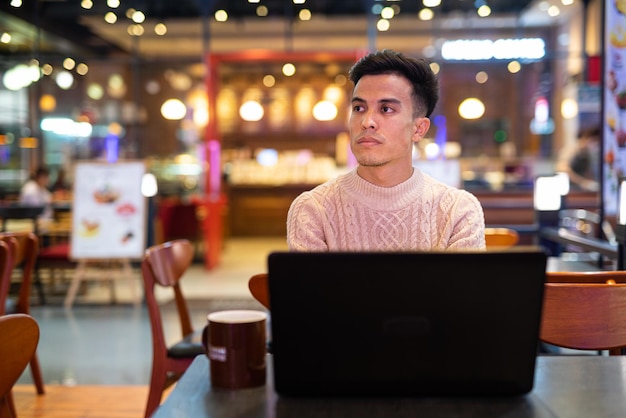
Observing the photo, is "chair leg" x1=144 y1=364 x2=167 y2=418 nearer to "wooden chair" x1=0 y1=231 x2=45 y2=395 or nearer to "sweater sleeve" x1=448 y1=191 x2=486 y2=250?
"wooden chair" x1=0 y1=231 x2=45 y2=395

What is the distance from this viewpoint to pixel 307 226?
2051mm

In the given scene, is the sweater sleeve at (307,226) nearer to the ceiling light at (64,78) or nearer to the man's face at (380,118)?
the man's face at (380,118)

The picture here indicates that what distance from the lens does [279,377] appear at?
1.20 meters

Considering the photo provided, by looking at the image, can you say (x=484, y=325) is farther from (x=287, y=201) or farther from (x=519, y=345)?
(x=287, y=201)

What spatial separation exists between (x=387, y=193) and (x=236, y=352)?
81 cm

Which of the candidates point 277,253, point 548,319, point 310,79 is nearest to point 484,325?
point 277,253

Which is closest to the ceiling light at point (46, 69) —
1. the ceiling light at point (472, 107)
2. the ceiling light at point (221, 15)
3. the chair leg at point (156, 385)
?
the ceiling light at point (221, 15)

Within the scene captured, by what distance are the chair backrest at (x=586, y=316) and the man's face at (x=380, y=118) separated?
59 centimetres

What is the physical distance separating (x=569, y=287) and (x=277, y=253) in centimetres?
118

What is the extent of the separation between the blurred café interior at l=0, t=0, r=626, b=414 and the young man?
6.57 meters

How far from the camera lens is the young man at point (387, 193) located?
1.88 m

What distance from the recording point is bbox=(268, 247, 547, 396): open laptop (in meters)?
1.10

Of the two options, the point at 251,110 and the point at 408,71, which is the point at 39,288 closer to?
the point at 408,71

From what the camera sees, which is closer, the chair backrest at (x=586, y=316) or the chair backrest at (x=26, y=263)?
the chair backrest at (x=586, y=316)
